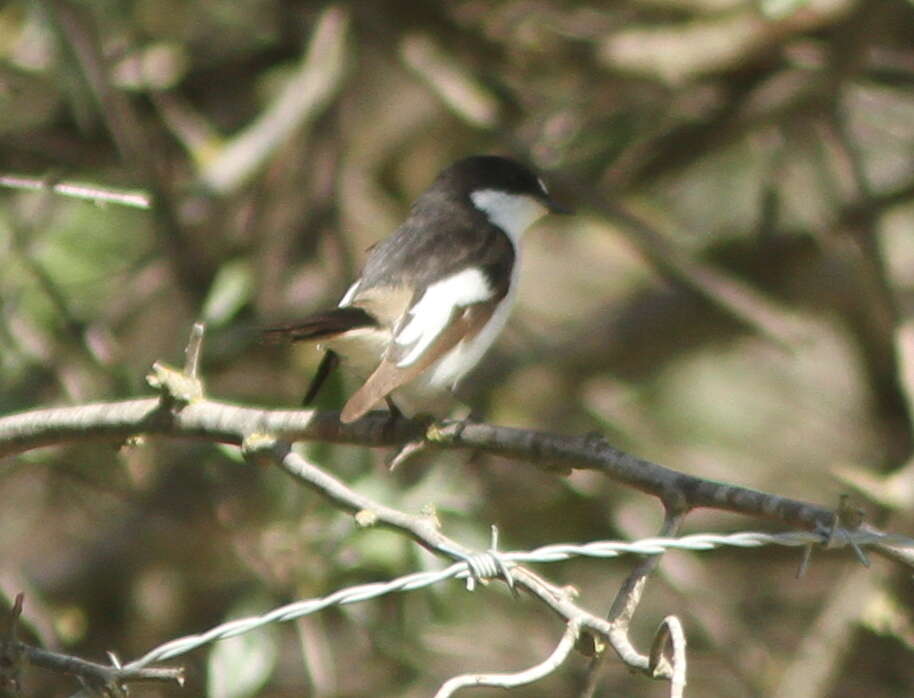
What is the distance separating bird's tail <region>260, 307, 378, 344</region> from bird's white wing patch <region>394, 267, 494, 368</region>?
0.09m

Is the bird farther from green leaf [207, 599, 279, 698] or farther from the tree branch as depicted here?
green leaf [207, 599, 279, 698]

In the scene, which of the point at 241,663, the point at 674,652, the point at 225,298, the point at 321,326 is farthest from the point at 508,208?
the point at 674,652

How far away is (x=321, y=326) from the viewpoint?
3012mm

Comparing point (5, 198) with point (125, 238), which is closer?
point (5, 198)

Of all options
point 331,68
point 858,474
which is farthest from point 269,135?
point 858,474

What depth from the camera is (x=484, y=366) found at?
514cm

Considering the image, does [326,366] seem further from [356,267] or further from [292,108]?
[356,267]

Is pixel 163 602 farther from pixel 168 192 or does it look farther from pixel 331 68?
pixel 331 68

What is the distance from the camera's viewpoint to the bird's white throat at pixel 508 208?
4094 mm

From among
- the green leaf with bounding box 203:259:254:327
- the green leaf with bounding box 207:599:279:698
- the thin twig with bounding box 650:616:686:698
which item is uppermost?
the thin twig with bounding box 650:616:686:698

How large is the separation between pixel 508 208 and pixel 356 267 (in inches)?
45.1

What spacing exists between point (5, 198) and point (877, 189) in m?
3.10

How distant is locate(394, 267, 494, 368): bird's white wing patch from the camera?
10.3 ft

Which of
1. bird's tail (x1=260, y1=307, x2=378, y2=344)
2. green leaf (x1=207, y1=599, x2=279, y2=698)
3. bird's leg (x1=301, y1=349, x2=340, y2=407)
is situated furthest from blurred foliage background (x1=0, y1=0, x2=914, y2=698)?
bird's tail (x1=260, y1=307, x2=378, y2=344)
